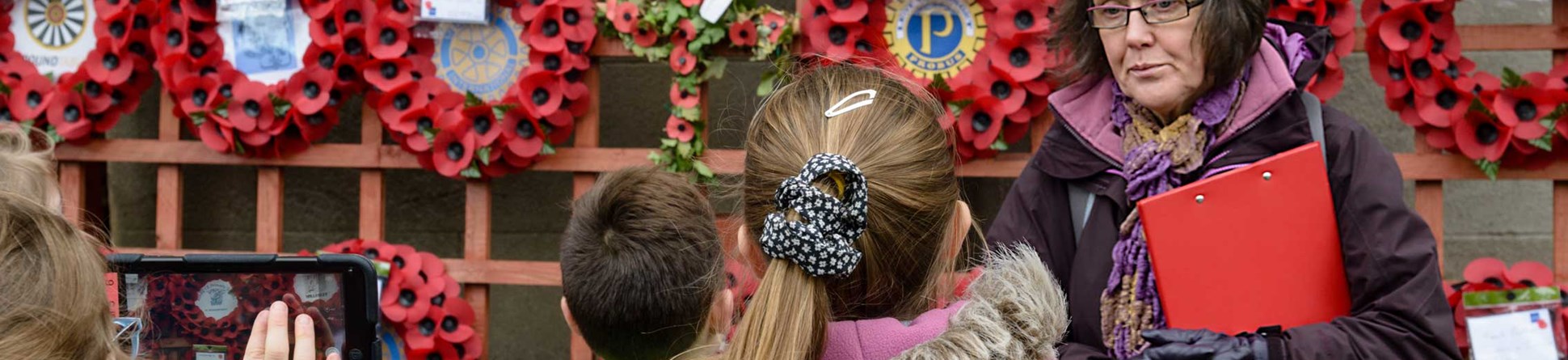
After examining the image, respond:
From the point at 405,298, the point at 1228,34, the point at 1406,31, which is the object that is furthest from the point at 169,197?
the point at 1406,31

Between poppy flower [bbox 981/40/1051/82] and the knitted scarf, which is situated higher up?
poppy flower [bbox 981/40/1051/82]

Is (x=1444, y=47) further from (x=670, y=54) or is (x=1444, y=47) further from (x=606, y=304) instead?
(x=606, y=304)

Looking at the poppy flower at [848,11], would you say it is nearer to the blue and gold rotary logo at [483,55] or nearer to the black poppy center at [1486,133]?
the blue and gold rotary logo at [483,55]

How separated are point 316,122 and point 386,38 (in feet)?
0.88

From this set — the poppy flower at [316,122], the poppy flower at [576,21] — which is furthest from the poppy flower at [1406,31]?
the poppy flower at [316,122]

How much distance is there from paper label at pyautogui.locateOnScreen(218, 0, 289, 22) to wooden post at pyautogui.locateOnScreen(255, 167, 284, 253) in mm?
346

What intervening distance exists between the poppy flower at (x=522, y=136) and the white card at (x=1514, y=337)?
6.02ft

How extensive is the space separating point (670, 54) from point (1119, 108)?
989 millimetres

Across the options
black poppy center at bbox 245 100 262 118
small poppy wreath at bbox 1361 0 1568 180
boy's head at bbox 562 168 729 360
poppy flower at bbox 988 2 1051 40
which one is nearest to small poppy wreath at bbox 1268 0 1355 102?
small poppy wreath at bbox 1361 0 1568 180

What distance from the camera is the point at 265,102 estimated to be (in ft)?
8.91

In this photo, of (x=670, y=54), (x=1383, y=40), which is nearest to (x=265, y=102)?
(x=670, y=54)

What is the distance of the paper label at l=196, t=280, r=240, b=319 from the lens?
1.18 metres

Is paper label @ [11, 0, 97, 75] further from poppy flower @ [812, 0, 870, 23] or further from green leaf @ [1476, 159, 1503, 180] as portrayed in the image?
green leaf @ [1476, 159, 1503, 180]

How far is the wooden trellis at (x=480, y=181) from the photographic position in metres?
2.37
